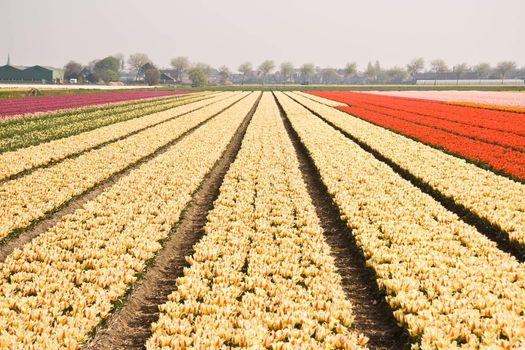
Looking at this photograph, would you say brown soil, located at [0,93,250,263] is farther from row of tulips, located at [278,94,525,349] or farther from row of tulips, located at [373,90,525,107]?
row of tulips, located at [373,90,525,107]

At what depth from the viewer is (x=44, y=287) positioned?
6977mm

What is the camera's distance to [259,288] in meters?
7.22

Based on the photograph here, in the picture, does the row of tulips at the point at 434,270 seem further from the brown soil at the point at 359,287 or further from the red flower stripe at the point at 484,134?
the red flower stripe at the point at 484,134

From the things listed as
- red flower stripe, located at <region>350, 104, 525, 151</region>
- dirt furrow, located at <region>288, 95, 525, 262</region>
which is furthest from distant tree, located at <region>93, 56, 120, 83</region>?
dirt furrow, located at <region>288, 95, 525, 262</region>

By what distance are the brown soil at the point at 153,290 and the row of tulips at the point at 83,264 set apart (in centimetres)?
23

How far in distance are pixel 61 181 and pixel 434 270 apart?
12.3 meters

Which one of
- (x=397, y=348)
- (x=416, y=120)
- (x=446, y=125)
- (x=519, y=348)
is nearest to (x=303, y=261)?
(x=397, y=348)

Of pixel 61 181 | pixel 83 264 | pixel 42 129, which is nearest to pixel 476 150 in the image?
pixel 61 181

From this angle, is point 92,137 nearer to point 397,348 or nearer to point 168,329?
point 168,329

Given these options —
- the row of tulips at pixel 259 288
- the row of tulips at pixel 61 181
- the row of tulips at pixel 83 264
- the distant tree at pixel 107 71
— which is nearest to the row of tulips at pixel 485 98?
the row of tulips at pixel 61 181

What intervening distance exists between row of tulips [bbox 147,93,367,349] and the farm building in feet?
630

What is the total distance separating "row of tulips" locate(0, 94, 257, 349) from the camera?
5.98 meters

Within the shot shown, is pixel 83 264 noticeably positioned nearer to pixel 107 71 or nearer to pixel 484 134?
pixel 484 134

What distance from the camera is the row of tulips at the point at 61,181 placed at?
11.1 m
